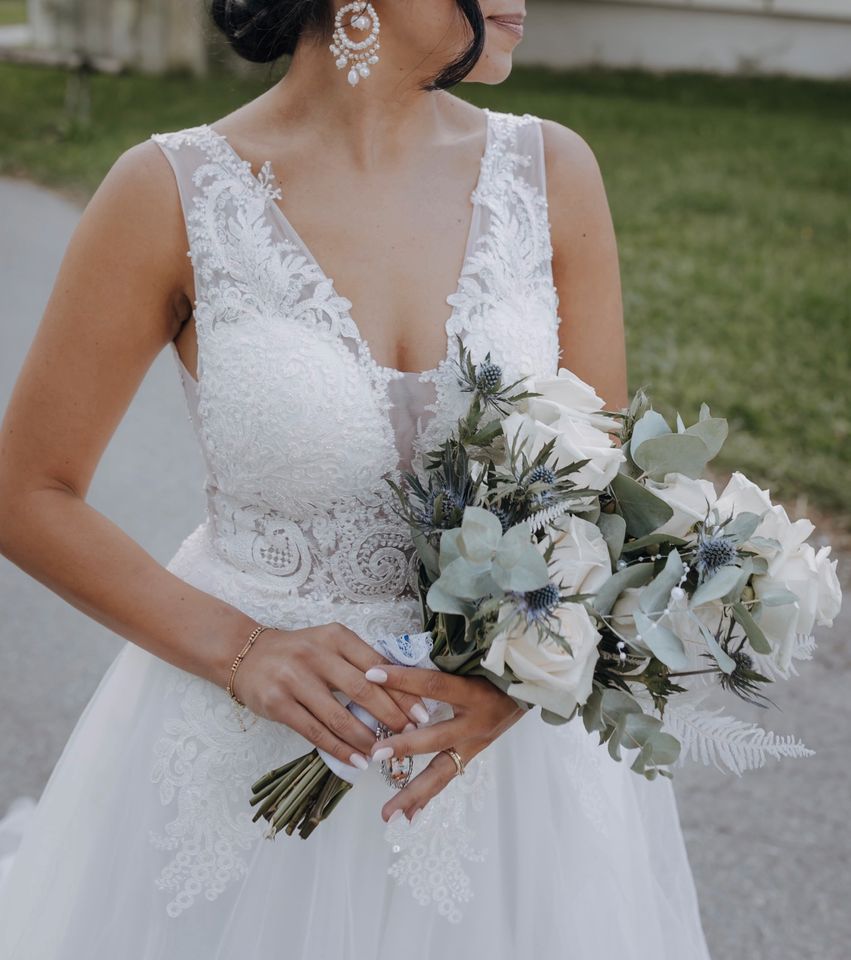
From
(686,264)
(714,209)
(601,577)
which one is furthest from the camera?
(714,209)

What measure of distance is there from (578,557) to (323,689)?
17.4 inches

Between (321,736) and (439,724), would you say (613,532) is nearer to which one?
(439,724)

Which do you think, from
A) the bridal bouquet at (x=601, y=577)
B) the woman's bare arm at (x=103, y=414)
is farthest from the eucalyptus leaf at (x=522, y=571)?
the woman's bare arm at (x=103, y=414)

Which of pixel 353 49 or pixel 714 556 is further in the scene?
pixel 353 49

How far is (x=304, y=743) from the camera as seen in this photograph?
207 centimetres

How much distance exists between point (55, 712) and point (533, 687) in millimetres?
2852

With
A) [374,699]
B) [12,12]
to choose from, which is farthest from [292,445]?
[12,12]

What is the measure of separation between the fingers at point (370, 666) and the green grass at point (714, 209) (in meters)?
0.87

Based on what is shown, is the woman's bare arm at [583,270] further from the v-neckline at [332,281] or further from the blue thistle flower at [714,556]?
the blue thistle flower at [714,556]

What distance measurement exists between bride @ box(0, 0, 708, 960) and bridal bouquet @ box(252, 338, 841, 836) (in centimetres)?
20

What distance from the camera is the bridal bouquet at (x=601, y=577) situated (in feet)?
5.19

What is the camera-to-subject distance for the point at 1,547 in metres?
2.05

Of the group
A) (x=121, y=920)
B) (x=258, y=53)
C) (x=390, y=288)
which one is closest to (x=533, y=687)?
(x=390, y=288)

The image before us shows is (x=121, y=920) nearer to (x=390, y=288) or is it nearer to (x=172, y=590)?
(x=172, y=590)
